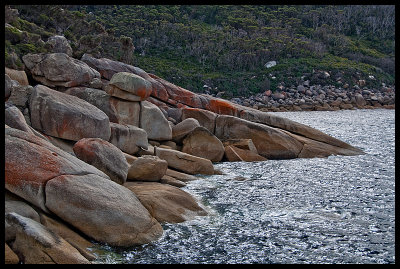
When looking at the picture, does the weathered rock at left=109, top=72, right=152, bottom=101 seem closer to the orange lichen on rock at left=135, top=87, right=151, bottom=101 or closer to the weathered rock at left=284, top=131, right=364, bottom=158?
the orange lichen on rock at left=135, top=87, right=151, bottom=101

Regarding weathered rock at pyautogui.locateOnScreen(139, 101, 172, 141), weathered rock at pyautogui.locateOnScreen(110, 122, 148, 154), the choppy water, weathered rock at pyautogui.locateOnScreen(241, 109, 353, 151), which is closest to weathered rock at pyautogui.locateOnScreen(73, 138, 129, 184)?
the choppy water

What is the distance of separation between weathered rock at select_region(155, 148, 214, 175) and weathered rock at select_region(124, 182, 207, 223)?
6556 mm

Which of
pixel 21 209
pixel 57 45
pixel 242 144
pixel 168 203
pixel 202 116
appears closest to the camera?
pixel 21 209

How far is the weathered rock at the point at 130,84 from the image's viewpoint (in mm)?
27016

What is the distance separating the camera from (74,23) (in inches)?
2012

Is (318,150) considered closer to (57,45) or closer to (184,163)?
(184,163)

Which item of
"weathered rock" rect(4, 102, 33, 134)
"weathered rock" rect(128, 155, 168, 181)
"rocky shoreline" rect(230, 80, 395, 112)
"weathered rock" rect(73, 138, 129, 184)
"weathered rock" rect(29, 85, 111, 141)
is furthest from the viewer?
"rocky shoreline" rect(230, 80, 395, 112)

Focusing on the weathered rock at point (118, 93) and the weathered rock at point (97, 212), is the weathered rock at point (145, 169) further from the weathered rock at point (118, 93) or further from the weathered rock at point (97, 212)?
the weathered rock at point (118, 93)

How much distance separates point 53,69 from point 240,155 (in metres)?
13.8

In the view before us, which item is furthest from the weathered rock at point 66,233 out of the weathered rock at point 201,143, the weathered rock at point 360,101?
the weathered rock at point 360,101

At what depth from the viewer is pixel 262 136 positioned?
3173 centimetres

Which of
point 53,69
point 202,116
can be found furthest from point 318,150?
point 53,69

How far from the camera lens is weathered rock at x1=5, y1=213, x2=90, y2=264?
10.4 meters

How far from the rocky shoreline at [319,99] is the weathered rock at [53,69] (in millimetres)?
59447
